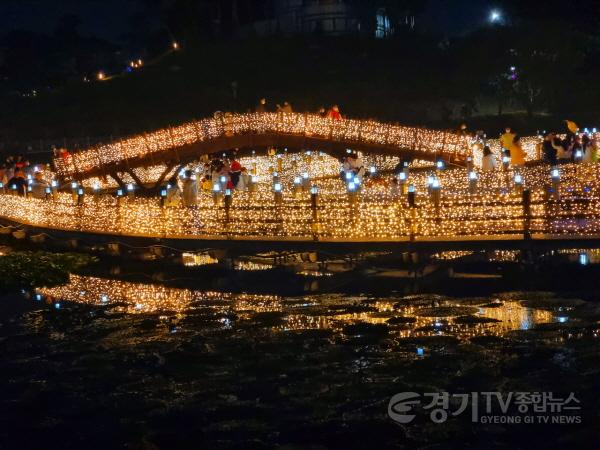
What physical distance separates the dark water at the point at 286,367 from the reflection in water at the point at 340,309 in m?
0.04

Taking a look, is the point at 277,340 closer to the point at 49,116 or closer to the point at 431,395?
the point at 431,395

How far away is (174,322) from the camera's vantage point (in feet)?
45.2

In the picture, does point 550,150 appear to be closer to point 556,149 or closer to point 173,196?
point 556,149

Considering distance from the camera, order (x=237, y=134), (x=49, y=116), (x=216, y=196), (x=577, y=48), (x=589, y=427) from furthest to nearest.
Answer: (x=49, y=116), (x=577, y=48), (x=237, y=134), (x=216, y=196), (x=589, y=427)

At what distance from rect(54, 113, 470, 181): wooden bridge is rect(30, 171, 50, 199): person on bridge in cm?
183

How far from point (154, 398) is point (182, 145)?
23.7 metres

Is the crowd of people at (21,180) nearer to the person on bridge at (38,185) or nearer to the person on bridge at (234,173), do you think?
the person on bridge at (38,185)

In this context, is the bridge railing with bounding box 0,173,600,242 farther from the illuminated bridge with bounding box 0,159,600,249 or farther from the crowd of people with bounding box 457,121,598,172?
the crowd of people with bounding box 457,121,598,172

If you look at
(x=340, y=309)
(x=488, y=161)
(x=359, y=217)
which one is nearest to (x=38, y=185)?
(x=488, y=161)

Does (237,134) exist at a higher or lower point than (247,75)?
lower

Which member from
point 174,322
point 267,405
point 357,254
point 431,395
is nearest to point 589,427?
point 431,395

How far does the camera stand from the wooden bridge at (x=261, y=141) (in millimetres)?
31516

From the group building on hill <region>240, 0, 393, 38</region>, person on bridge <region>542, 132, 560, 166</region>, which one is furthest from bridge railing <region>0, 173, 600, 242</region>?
building on hill <region>240, 0, 393, 38</region>

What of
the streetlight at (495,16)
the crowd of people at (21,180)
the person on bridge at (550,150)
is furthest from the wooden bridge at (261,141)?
the streetlight at (495,16)
